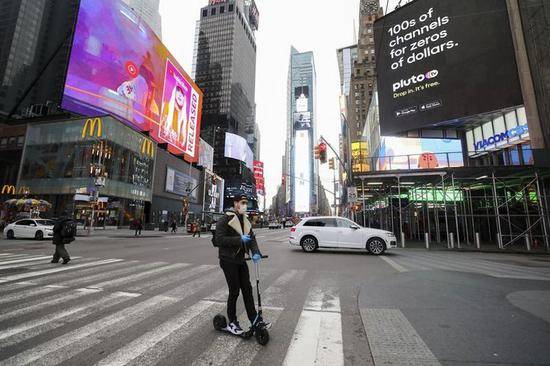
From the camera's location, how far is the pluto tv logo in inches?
848

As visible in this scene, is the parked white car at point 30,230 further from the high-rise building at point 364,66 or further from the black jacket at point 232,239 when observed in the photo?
the high-rise building at point 364,66

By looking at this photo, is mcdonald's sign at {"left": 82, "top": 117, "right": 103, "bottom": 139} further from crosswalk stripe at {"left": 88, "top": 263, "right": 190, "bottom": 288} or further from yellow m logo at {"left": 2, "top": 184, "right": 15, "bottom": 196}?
crosswalk stripe at {"left": 88, "top": 263, "right": 190, "bottom": 288}

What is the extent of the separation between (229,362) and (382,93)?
79.7ft

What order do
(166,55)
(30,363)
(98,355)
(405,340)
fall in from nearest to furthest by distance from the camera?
(30,363) → (98,355) → (405,340) → (166,55)

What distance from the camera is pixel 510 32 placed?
Answer: 65.6 ft

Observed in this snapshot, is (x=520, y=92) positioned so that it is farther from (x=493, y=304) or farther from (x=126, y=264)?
(x=126, y=264)

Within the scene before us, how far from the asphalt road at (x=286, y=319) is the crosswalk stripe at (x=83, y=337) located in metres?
0.01

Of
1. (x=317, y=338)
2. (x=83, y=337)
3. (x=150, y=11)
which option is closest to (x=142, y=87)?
(x=83, y=337)

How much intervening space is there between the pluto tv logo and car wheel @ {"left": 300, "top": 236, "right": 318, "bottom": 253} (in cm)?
1447

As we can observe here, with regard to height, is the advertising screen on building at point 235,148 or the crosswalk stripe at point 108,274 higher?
the advertising screen on building at point 235,148

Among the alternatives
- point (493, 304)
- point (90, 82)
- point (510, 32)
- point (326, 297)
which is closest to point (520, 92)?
point (510, 32)

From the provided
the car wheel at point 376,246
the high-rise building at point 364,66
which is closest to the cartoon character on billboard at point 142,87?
the car wheel at point 376,246

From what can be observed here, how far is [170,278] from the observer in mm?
7996

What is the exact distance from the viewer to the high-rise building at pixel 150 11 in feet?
546
